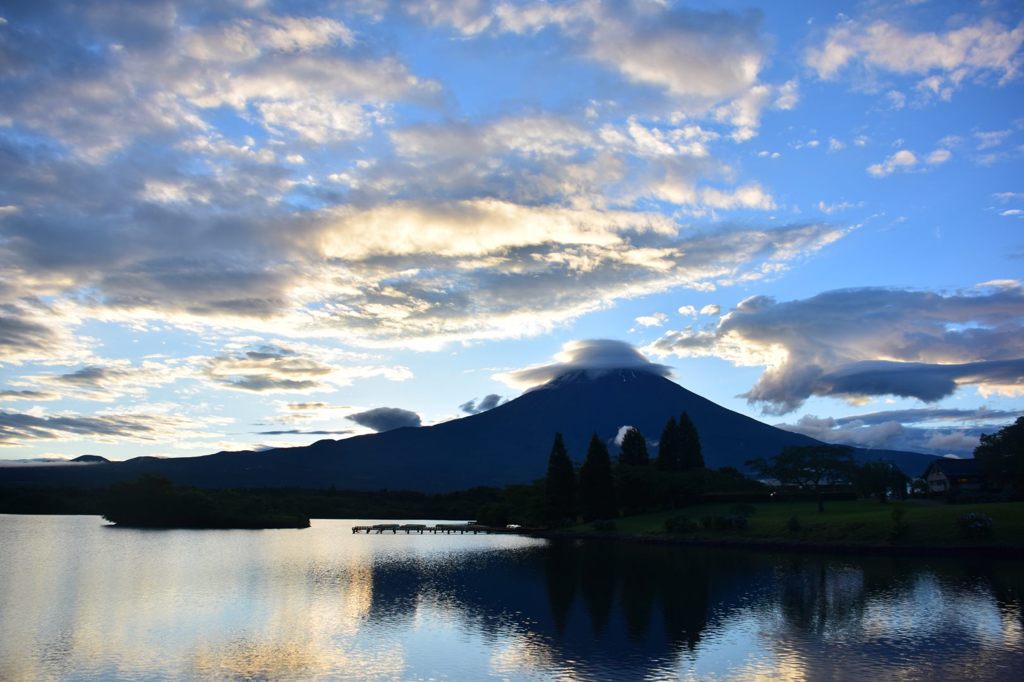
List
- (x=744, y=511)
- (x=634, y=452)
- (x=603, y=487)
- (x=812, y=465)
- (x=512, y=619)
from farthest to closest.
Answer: (x=634, y=452) → (x=603, y=487) → (x=812, y=465) → (x=744, y=511) → (x=512, y=619)

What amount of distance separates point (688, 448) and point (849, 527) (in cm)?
4833

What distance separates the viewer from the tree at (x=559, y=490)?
313 ft

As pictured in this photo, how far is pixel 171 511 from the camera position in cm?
11112

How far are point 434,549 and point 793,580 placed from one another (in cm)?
3733

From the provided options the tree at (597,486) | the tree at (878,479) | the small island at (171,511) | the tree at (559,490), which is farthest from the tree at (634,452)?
the small island at (171,511)

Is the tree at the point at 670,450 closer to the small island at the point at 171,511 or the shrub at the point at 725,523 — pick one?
the shrub at the point at 725,523

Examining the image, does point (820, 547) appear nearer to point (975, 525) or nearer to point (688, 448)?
point (975, 525)

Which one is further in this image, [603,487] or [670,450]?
[670,450]

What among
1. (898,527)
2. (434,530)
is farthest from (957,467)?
(434,530)

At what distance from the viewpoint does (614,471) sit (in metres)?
98.4

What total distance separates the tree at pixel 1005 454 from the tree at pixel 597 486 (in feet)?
126

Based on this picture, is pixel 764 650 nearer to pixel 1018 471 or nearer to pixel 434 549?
pixel 434 549

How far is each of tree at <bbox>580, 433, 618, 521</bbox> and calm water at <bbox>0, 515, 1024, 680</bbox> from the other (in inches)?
1414

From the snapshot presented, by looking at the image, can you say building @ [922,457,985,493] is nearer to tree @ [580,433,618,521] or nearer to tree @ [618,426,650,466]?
tree @ [618,426,650,466]
